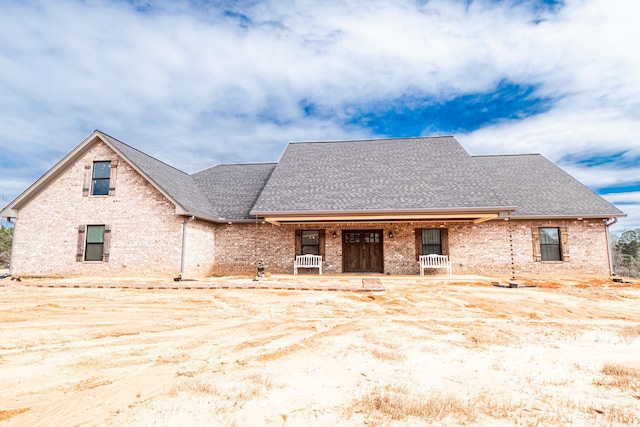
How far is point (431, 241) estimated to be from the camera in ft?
48.5

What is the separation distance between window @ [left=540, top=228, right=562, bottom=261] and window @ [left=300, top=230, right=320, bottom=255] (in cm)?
987

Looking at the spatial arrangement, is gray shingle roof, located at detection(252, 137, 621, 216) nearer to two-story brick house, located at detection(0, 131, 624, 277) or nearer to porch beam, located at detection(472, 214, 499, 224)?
two-story brick house, located at detection(0, 131, 624, 277)

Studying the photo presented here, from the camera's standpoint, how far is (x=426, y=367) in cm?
350

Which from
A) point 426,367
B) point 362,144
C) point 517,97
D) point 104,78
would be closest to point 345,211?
point 362,144

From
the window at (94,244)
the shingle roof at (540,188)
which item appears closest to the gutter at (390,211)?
the shingle roof at (540,188)

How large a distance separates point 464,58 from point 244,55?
30.6 feet

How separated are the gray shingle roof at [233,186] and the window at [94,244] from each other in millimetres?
4676

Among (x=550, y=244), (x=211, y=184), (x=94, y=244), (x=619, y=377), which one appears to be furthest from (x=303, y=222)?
(x=619, y=377)

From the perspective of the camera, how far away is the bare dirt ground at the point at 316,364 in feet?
7.91

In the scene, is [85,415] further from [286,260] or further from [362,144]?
[362,144]

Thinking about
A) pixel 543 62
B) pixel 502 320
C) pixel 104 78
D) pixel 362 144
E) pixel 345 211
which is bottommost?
pixel 502 320

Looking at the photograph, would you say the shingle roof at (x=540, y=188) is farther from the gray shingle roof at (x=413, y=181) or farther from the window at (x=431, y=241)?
the window at (x=431, y=241)

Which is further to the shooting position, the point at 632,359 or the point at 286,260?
the point at 286,260

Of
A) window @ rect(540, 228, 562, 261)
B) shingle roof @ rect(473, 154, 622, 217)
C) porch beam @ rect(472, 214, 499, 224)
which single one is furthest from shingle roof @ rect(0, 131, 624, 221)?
window @ rect(540, 228, 562, 261)
